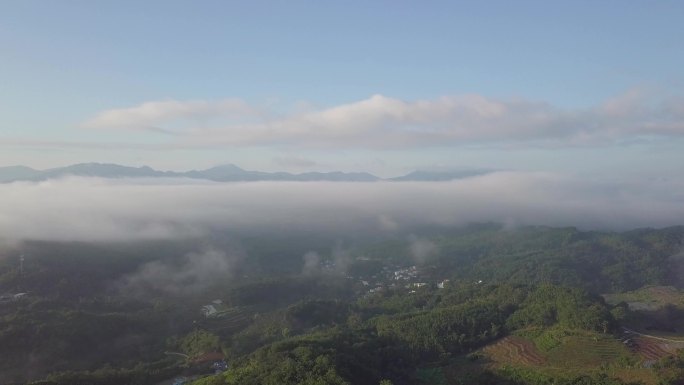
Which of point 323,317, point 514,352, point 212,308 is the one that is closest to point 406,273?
point 323,317

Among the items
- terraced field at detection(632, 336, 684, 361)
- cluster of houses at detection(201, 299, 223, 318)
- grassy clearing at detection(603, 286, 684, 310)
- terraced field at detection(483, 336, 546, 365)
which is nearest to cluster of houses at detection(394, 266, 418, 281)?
grassy clearing at detection(603, 286, 684, 310)

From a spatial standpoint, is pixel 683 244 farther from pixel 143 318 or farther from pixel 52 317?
pixel 52 317

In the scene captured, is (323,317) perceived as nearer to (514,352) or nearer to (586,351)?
(514,352)

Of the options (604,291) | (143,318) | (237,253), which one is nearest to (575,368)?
(143,318)

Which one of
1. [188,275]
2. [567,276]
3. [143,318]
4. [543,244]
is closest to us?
[143,318]

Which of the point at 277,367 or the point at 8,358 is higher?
the point at 277,367

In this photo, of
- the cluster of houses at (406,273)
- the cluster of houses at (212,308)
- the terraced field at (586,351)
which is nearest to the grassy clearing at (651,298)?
the terraced field at (586,351)

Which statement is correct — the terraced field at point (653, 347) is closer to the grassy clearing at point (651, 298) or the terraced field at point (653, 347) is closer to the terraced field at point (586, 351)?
the terraced field at point (586, 351)
